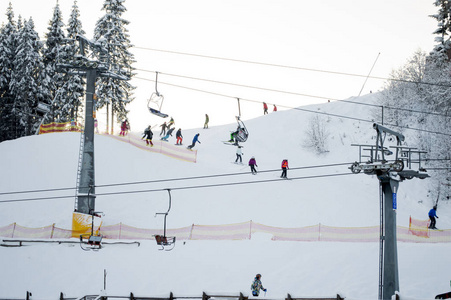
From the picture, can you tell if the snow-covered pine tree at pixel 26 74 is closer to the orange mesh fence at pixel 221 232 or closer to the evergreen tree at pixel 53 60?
the evergreen tree at pixel 53 60

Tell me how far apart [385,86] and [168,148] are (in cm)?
2695

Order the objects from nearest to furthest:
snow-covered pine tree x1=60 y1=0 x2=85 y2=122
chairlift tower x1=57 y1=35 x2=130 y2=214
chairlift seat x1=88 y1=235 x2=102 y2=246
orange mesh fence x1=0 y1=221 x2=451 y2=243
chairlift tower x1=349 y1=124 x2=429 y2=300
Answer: chairlift tower x1=349 y1=124 x2=429 y2=300, chairlift seat x1=88 y1=235 x2=102 y2=246, orange mesh fence x1=0 y1=221 x2=451 y2=243, chairlift tower x1=57 y1=35 x2=130 y2=214, snow-covered pine tree x1=60 y1=0 x2=85 y2=122

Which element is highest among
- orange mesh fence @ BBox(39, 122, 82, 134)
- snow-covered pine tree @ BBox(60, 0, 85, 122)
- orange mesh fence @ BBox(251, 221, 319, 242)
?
snow-covered pine tree @ BBox(60, 0, 85, 122)

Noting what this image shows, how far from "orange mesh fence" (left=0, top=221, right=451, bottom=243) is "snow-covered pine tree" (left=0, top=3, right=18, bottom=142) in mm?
34162

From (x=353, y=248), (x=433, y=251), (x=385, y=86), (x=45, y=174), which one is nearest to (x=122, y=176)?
(x=45, y=174)

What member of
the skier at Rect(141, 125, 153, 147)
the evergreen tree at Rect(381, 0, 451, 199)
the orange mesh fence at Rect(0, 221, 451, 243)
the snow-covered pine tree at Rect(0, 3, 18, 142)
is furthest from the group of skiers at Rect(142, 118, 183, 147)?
the snow-covered pine tree at Rect(0, 3, 18, 142)

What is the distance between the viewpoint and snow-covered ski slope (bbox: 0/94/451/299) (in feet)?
65.0

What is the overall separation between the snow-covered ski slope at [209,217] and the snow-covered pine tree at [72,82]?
1114 cm

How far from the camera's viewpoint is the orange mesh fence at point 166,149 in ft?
121

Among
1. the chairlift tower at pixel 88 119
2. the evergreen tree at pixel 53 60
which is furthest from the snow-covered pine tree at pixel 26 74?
the chairlift tower at pixel 88 119

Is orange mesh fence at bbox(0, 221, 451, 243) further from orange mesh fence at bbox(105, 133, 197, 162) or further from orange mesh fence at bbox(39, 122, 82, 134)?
orange mesh fence at bbox(39, 122, 82, 134)

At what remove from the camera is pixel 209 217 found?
27.6m

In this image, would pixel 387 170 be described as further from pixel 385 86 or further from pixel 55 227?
pixel 385 86

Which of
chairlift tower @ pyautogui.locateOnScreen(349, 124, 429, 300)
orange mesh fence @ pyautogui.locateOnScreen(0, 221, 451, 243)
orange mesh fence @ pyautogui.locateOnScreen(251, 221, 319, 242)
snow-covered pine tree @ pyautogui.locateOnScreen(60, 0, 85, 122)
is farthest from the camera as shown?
snow-covered pine tree @ pyautogui.locateOnScreen(60, 0, 85, 122)
